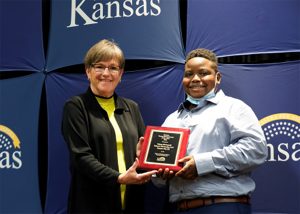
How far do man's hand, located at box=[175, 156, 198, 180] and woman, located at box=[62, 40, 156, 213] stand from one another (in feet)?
0.56

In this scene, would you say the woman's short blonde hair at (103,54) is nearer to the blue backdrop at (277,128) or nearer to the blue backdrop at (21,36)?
the blue backdrop at (21,36)

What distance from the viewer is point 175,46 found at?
2.77 metres

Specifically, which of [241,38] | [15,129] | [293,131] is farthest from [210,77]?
[15,129]

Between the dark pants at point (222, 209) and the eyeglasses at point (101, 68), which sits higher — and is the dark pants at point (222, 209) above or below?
below

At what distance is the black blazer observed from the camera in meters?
2.12

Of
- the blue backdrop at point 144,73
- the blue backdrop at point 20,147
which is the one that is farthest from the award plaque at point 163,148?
the blue backdrop at point 20,147

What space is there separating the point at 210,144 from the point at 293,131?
29.9 inches

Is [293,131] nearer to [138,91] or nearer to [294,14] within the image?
[294,14]

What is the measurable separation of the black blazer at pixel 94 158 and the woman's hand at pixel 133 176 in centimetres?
4

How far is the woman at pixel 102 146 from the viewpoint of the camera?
2.13 m

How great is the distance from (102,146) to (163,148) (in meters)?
0.31

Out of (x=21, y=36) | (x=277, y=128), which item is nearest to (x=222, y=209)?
(x=277, y=128)

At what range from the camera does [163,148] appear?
218cm

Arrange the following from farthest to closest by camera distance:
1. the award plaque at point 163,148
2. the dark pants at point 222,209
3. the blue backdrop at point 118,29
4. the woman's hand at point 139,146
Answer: the blue backdrop at point 118,29, the woman's hand at point 139,146, the award plaque at point 163,148, the dark pants at point 222,209
